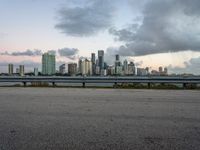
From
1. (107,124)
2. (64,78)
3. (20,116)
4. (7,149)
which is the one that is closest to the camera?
(7,149)

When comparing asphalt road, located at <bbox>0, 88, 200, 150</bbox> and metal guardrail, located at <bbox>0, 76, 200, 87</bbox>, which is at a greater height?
metal guardrail, located at <bbox>0, 76, 200, 87</bbox>

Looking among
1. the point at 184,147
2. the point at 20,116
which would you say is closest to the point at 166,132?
the point at 184,147

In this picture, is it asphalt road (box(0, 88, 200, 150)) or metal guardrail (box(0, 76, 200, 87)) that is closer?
asphalt road (box(0, 88, 200, 150))

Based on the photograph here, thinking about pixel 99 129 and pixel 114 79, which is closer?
pixel 99 129

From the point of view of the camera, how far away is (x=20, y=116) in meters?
9.63

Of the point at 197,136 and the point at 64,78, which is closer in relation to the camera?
the point at 197,136

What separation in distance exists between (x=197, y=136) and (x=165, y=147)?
1278 millimetres

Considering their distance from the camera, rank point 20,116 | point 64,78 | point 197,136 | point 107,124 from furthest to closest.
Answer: point 64,78
point 20,116
point 107,124
point 197,136

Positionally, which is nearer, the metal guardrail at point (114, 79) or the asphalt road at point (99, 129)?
the asphalt road at point (99, 129)

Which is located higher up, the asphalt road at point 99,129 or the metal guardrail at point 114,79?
the metal guardrail at point 114,79

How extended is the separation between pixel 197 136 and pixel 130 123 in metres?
2.01

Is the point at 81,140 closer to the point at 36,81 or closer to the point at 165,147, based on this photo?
the point at 165,147

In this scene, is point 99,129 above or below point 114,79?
below

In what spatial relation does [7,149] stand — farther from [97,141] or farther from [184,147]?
[184,147]
